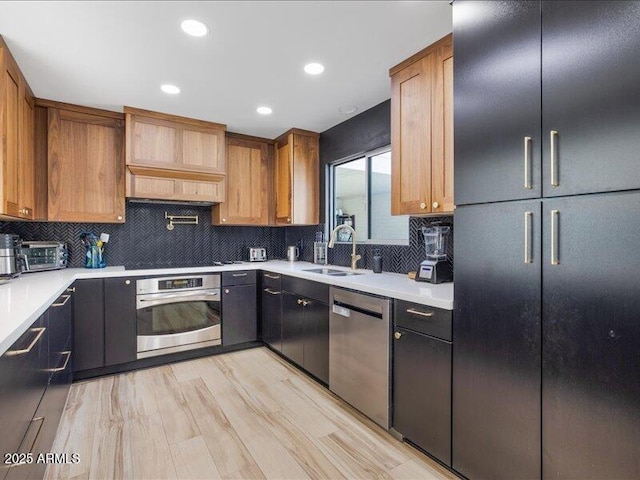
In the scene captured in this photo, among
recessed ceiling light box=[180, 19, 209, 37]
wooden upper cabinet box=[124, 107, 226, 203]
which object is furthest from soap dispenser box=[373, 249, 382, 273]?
recessed ceiling light box=[180, 19, 209, 37]

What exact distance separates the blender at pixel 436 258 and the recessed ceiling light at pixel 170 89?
219 cm

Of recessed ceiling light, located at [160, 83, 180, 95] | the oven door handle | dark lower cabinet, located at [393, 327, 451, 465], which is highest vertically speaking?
recessed ceiling light, located at [160, 83, 180, 95]

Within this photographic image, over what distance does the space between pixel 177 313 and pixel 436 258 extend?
2.35 m

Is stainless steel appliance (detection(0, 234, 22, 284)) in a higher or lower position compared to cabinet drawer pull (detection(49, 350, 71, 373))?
higher

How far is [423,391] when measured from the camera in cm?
176

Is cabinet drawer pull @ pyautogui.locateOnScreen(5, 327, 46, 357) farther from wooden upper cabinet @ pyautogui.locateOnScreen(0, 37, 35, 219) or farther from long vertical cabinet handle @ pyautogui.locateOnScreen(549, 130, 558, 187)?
long vertical cabinet handle @ pyautogui.locateOnScreen(549, 130, 558, 187)

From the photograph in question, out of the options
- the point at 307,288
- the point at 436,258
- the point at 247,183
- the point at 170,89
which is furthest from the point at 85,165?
the point at 436,258

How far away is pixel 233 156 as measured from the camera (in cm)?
381

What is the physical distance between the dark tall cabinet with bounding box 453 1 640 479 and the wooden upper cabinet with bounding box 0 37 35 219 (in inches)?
104

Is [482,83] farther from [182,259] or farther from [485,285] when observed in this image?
[182,259]

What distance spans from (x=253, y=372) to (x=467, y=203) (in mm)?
2279

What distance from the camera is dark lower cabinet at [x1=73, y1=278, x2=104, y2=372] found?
269cm

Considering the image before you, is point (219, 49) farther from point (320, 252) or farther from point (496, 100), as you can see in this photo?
point (320, 252)

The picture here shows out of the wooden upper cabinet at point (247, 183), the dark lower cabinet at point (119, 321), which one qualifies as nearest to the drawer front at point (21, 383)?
the dark lower cabinet at point (119, 321)
